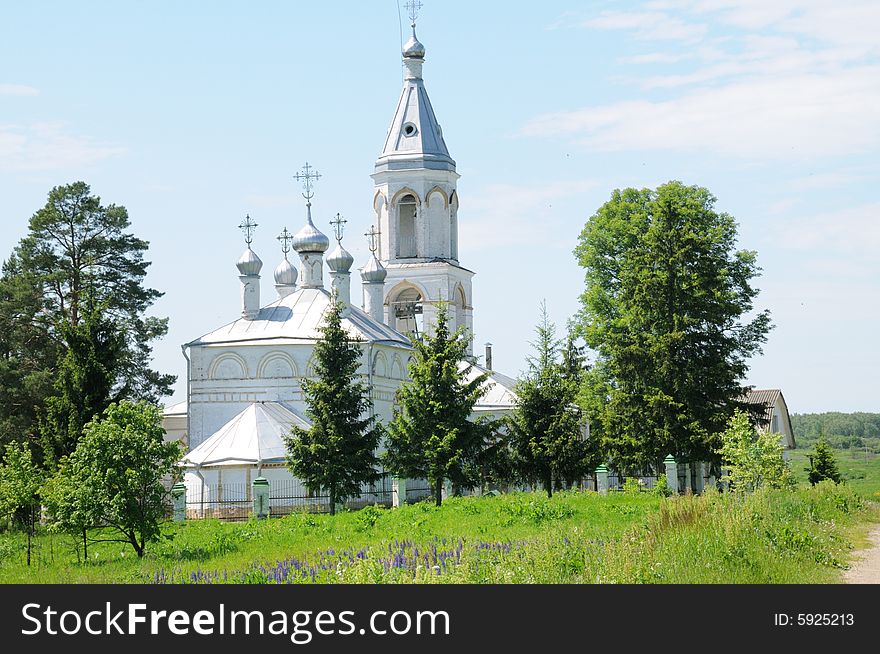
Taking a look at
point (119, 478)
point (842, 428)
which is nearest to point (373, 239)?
point (119, 478)

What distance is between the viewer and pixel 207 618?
30.5ft

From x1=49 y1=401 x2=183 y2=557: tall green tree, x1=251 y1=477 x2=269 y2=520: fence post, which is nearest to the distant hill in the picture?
x1=251 y1=477 x2=269 y2=520: fence post

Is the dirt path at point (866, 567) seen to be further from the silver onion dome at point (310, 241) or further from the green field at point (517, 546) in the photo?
the silver onion dome at point (310, 241)

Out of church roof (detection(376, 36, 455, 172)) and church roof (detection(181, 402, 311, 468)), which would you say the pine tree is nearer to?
church roof (detection(376, 36, 455, 172))

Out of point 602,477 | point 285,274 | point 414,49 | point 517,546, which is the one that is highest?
point 414,49

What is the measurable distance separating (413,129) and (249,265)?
12.9 meters

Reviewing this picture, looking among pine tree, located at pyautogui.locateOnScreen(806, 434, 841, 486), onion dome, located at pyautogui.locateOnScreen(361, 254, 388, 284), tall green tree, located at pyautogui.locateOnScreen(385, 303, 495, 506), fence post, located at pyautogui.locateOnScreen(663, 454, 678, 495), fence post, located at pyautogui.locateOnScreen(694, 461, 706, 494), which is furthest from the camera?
onion dome, located at pyautogui.locateOnScreen(361, 254, 388, 284)

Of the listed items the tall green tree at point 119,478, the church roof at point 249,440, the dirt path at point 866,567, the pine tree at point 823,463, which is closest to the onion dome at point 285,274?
→ the church roof at point 249,440

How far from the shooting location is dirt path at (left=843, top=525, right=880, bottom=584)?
39.4 feet

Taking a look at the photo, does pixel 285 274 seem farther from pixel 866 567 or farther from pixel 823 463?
pixel 866 567

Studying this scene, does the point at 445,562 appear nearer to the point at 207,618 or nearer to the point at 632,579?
the point at 632,579

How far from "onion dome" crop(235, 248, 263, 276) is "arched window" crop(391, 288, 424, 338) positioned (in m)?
11.0

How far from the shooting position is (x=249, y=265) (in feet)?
131

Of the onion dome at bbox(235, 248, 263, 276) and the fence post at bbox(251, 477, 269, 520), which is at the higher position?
the onion dome at bbox(235, 248, 263, 276)
